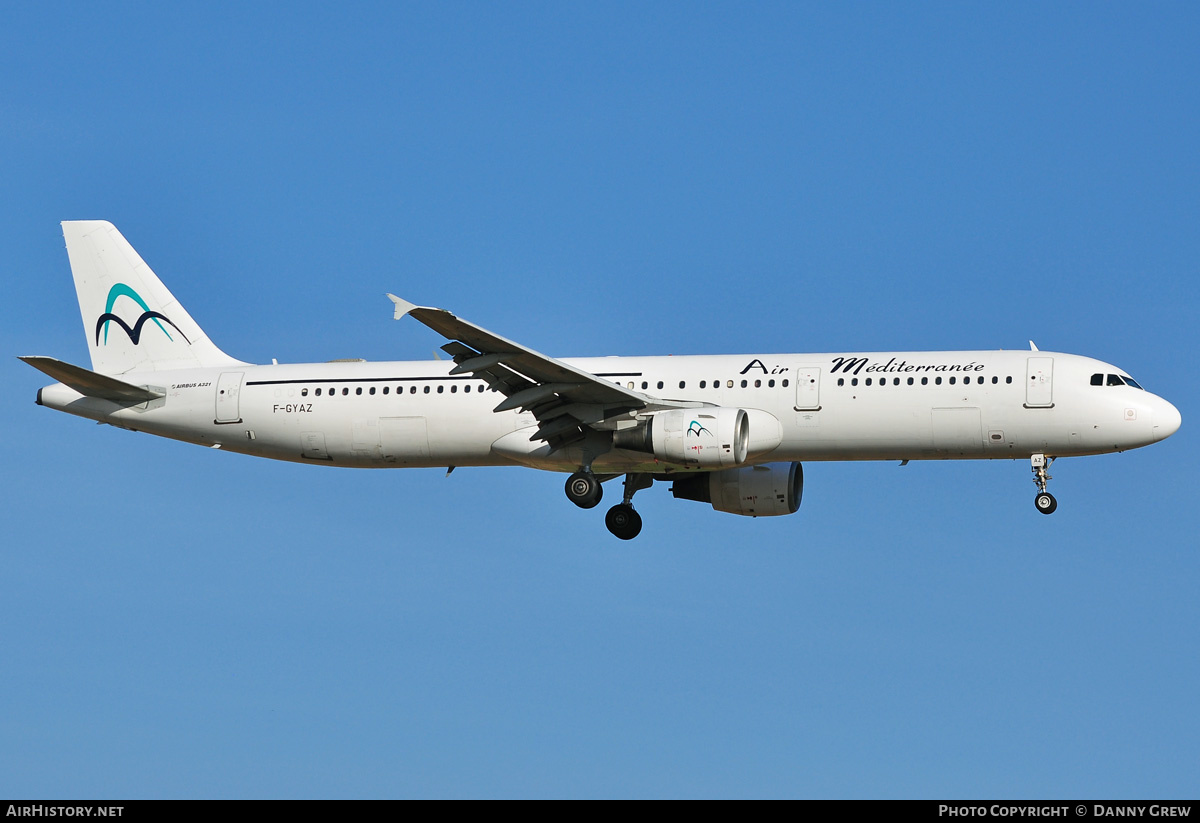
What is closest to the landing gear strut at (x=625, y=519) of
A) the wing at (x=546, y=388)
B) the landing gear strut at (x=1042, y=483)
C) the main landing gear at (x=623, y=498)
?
the main landing gear at (x=623, y=498)

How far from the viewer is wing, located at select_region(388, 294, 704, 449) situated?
38.0m

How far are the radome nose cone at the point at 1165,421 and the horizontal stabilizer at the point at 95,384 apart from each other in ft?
83.2

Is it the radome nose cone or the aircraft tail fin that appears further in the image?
the aircraft tail fin

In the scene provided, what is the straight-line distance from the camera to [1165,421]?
124ft

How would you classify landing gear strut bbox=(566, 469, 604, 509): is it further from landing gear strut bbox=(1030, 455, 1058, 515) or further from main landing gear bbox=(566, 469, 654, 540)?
landing gear strut bbox=(1030, 455, 1058, 515)

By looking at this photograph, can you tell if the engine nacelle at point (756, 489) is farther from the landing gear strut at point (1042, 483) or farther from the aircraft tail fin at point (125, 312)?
the aircraft tail fin at point (125, 312)

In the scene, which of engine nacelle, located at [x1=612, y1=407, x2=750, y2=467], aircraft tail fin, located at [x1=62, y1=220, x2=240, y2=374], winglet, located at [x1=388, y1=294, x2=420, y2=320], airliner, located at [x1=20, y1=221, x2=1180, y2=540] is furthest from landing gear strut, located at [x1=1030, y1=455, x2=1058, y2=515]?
aircraft tail fin, located at [x1=62, y1=220, x2=240, y2=374]

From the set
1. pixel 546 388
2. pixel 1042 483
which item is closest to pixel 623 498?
pixel 546 388

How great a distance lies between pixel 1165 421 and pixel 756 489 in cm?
1082

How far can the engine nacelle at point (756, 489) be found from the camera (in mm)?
43531

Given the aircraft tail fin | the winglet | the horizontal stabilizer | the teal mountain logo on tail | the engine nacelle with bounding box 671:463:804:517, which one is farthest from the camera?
the teal mountain logo on tail

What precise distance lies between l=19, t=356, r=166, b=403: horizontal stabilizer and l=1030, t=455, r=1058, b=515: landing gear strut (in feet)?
74.5

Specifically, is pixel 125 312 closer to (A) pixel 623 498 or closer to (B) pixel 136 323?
(B) pixel 136 323
